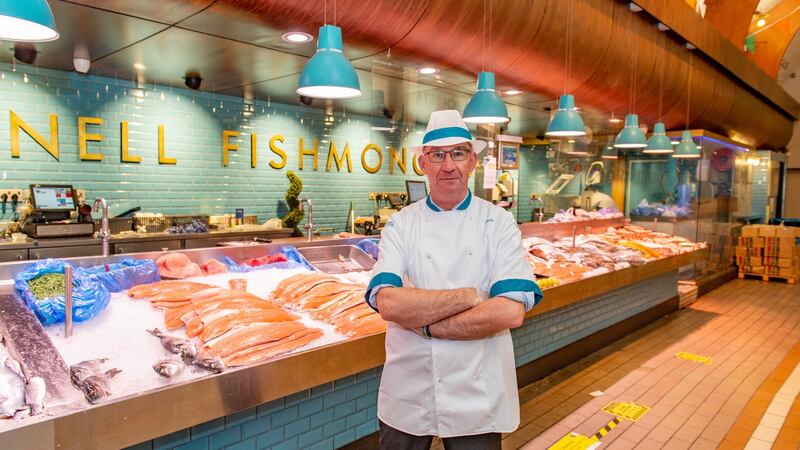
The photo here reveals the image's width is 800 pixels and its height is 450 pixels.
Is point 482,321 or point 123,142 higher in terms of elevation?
point 123,142

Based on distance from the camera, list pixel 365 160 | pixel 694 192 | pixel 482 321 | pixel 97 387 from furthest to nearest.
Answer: pixel 365 160
pixel 694 192
pixel 482 321
pixel 97 387

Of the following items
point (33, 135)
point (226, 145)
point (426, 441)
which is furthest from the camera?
point (226, 145)

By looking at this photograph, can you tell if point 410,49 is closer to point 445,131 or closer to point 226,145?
point 445,131

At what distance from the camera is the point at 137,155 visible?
708cm

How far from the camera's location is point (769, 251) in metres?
10.9

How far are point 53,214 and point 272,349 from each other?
508 centimetres

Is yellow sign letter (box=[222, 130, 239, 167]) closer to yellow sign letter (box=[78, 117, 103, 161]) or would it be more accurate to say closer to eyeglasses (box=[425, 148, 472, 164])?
yellow sign letter (box=[78, 117, 103, 161])

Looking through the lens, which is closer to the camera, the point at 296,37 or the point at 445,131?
the point at 445,131

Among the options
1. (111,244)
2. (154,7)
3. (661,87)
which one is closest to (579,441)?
(154,7)

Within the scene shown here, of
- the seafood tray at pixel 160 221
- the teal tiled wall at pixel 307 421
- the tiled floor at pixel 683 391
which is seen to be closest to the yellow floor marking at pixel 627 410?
the tiled floor at pixel 683 391

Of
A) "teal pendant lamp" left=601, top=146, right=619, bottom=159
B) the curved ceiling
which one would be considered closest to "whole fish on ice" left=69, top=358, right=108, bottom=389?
the curved ceiling

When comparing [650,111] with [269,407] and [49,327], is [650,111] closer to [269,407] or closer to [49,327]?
[269,407]

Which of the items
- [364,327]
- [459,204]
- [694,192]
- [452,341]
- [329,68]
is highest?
[329,68]

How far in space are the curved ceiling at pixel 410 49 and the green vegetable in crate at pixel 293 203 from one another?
4.40ft
